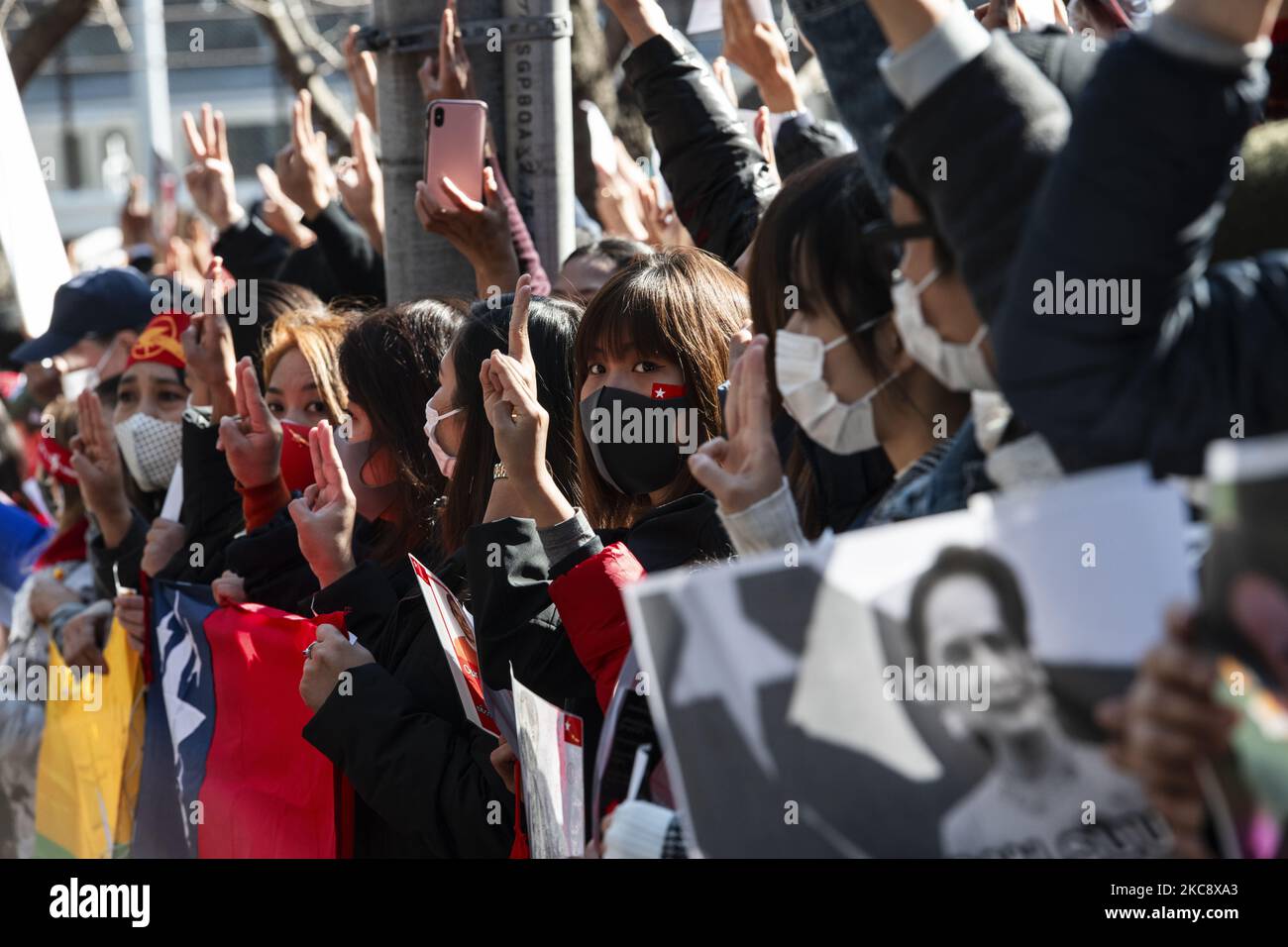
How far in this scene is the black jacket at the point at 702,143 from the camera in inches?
147

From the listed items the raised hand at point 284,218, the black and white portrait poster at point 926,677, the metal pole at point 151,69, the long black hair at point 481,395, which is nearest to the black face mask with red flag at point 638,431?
the long black hair at point 481,395

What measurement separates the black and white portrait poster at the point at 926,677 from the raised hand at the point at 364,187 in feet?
12.3

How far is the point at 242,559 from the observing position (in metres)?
3.72

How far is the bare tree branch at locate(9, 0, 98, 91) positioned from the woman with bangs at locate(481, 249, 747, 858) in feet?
26.0

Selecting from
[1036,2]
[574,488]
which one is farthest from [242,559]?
[1036,2]

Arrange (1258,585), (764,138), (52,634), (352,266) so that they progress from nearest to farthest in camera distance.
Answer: (1258,585) → (764,138) → (52,634) → (352,266)

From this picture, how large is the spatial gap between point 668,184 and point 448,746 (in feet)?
5.14

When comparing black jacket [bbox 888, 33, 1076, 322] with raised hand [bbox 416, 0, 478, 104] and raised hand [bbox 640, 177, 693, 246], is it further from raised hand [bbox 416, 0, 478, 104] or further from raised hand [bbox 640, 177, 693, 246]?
raised hand [bbox 640, 177, 693, 246]

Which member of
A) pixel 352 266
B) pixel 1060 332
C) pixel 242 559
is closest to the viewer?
pixel 1060 332

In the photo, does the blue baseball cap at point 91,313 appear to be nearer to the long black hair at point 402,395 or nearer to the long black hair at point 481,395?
the long black hair at point 402,395

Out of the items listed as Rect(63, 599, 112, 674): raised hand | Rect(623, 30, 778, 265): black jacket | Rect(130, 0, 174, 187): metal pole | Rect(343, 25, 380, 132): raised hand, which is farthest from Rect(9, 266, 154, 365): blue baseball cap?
Rect(130, 0, 174, 187): metal pole

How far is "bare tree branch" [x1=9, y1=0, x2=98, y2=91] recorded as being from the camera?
32.7 feet

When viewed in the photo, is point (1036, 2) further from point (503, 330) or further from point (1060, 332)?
point (1060, 332)

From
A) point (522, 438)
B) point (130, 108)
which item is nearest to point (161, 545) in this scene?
point (522, 438)
